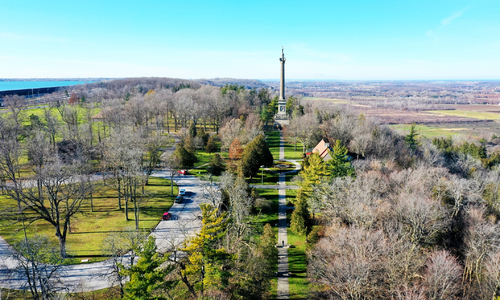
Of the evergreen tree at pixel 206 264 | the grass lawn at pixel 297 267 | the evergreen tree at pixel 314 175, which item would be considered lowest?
the grass lawn at pixel 297 267

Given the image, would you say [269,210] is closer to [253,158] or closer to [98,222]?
[253,158]

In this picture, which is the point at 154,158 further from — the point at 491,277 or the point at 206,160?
the point at 491,277

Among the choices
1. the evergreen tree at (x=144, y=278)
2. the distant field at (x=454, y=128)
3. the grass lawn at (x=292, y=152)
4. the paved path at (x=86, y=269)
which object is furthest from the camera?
the distant field at (x=454, y=128)

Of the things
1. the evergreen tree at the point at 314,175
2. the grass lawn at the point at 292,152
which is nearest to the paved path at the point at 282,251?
the evergreen tree at the point at 314,175

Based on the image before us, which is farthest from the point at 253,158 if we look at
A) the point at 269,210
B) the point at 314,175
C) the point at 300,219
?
the point at 300,219

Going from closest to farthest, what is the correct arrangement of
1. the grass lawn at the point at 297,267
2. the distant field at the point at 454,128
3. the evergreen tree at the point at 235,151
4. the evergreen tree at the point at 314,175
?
1. the grass lawn at the point at 297,267
2. the evergreen tree at the point at 314,175
3. the evergreen tree at the point at 235,151
4. the distant field at the point at 454,128

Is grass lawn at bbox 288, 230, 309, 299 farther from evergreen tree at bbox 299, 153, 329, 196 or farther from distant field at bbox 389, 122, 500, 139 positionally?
distant field at bbox 389, 122, 500, 139

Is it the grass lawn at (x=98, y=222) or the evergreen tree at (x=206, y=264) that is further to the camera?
the grass lawn at (x=98, y=222)

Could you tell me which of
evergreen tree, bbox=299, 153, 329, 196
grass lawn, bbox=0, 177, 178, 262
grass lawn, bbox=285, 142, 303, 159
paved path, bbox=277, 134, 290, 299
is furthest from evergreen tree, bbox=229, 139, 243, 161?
evergreen tree, bbox=299, 153, 329, 196

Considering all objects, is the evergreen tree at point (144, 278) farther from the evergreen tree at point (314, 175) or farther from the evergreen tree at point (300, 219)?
the evergreen tree at point (314, 175)
